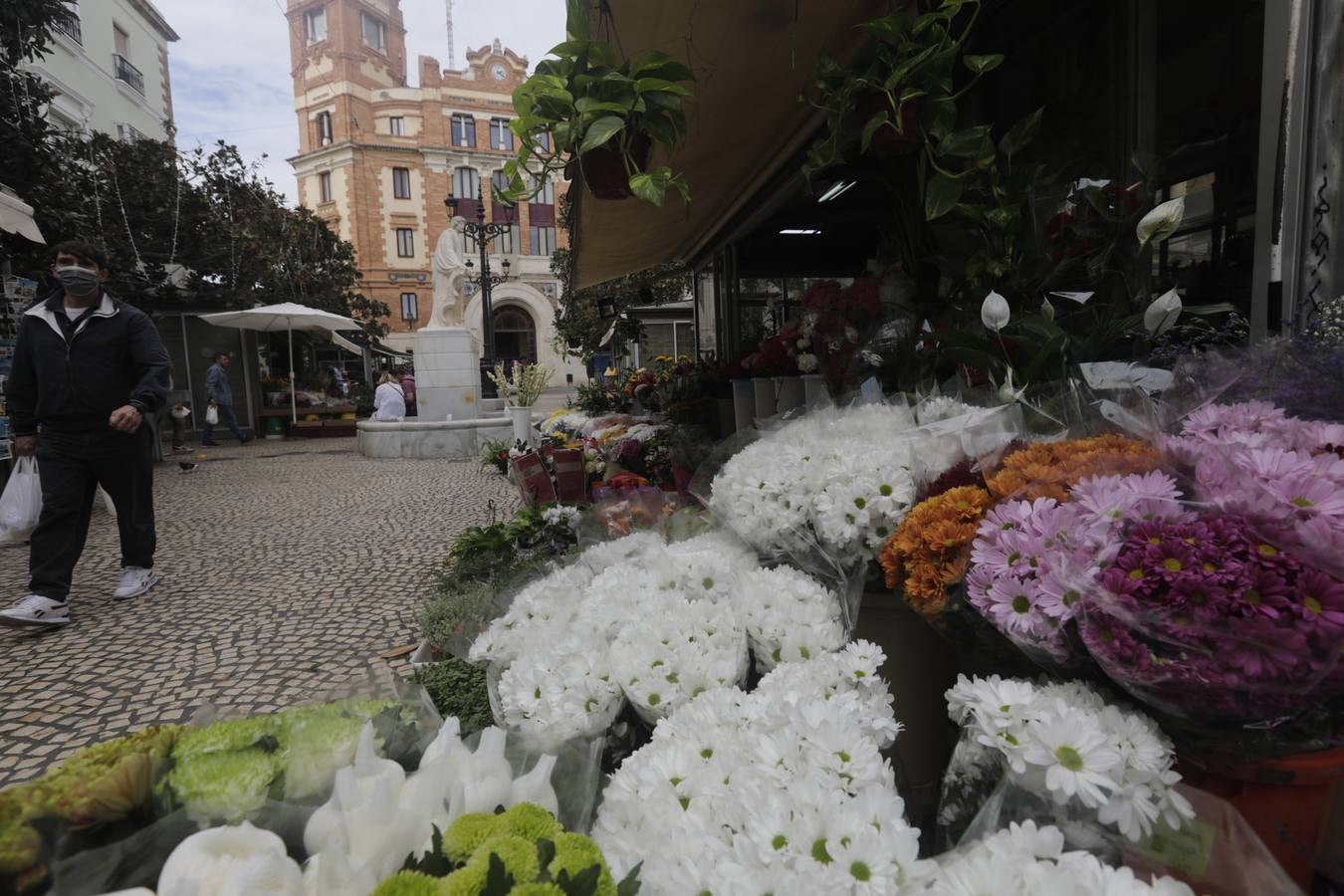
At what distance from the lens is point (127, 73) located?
1825 cm

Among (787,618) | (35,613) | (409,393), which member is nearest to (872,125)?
(787,618)

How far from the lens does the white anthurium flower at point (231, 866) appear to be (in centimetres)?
63

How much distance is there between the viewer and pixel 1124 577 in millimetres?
871

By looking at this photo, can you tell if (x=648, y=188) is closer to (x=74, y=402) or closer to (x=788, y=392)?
(x=788, y=392)

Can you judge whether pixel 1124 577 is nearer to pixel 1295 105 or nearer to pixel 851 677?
pixel 851 677

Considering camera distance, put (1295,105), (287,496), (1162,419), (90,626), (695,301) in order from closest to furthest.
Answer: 1. (1162,419)
2. (1295,105)
3. (90,626)
4. (287,496)
5. (695,301)

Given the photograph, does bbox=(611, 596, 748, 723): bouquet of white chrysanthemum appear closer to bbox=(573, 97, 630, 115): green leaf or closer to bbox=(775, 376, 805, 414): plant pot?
bbox=(573, 97, 630, 115): green leaf

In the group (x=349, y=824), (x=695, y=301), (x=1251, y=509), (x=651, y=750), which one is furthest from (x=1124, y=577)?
(x=695, y=301)

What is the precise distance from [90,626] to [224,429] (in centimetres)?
1409

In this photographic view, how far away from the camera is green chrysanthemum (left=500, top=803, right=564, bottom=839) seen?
2.41ft

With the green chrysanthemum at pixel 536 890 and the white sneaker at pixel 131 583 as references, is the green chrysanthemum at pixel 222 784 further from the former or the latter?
the white sneaker at pixel 131 583

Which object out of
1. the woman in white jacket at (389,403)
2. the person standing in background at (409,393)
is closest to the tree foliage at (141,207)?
the person standing in background at (409,393)

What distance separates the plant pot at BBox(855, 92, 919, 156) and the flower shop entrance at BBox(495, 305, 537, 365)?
3817cm

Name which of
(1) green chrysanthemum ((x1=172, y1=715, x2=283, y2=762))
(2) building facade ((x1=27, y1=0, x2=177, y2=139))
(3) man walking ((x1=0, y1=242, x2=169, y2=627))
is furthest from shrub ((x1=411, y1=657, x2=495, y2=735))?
(2) building facade ((x1=27, y1=0, x2=177, y2=139))
